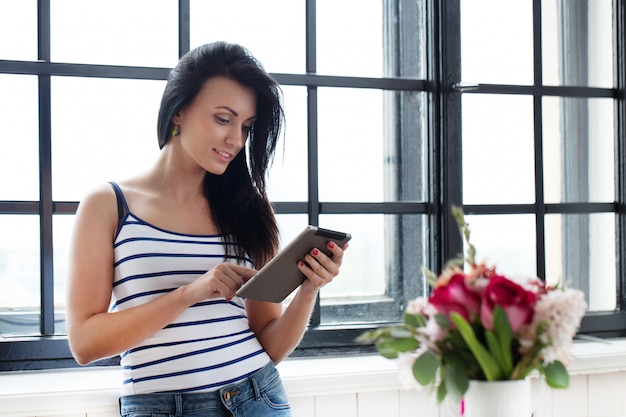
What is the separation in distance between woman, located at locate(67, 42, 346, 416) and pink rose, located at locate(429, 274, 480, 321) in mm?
618

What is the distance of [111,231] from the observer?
5.47 feet

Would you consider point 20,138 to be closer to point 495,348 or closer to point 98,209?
point 98,209

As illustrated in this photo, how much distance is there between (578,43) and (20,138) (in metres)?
1.79

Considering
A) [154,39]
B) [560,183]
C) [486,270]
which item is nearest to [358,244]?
[560,183]

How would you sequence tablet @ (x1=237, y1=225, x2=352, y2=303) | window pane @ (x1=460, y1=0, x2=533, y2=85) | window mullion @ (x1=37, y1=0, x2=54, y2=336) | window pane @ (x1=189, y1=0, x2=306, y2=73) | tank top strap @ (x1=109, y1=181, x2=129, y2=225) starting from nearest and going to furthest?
tablet @ (x1=237, y1=225, x2=352, y2=303), tank top strap @ (x1=109, y1=181, x2=129, y2=225), window mullion @ (x1=37, y1=0, x2=54, y2=336), window pane @ (x1=189, y1=0, x2=306, y2=73), window pane @ (x1=460, y1=0, x2=533, y2=85)

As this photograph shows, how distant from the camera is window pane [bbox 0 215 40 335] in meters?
2.04

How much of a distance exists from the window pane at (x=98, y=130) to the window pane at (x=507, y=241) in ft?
3.42

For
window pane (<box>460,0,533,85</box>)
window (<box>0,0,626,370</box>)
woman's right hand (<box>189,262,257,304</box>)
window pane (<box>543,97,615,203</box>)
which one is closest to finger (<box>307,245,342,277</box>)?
woman's right hand (<box>189,262,257,304</box>)

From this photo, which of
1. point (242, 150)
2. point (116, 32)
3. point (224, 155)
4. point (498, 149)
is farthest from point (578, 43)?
point (116, 32)

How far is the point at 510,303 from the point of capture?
1.05 metres

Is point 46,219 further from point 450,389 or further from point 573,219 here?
point 573,219

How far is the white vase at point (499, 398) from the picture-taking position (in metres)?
1.10

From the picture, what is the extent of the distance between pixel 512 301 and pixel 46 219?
1388 mm

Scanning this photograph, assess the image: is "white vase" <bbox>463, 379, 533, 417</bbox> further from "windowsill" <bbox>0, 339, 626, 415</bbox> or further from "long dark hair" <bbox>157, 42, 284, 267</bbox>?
"long dark hair" <bbox>157, 42, 284, 267</bbox>
